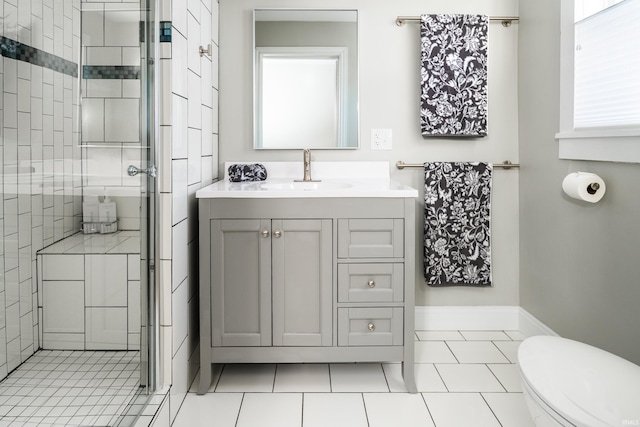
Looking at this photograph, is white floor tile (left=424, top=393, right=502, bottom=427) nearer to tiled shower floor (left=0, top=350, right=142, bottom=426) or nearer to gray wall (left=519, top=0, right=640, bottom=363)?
gray wall (left=519, top=0, right=640, bottom=363)

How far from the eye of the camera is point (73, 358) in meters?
1.35

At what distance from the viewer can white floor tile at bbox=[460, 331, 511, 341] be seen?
2.72 m

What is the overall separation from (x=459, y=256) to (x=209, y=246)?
4.40 ft

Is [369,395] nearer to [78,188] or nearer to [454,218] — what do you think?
[454,218]

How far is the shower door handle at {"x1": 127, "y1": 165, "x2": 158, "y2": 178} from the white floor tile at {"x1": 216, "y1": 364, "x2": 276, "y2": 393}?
96cm

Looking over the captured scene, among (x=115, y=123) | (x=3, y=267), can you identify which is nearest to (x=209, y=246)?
(x=115, y=123)

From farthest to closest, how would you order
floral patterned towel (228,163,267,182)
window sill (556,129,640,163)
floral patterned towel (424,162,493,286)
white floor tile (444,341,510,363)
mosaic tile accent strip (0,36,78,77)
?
floral patterned towel (424,162,493,286)
floral patterned towel (228,163,267,182)
white floor tile (444,341,510,363)
window sill (556,129,640,163)
mosaic tile accent strip (0,36,78,77)

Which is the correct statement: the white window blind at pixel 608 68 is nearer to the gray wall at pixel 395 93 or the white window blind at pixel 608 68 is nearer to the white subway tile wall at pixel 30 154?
the gray wall at pixel 395 93

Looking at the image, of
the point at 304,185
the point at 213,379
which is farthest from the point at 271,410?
the point at 304,185

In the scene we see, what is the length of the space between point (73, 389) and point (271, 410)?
2.73ft

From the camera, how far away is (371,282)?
2119 mm

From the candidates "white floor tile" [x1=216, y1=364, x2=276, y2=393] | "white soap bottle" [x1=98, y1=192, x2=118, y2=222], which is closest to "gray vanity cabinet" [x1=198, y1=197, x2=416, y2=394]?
"white floor tile" [x1=216, y1=364, x2=276, y2=393]

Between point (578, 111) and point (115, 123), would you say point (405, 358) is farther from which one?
point (115, 123)

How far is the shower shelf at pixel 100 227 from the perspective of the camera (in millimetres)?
1407
